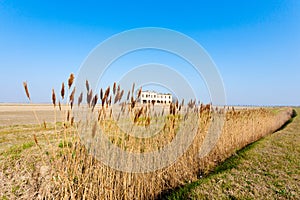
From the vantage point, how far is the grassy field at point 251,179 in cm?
257

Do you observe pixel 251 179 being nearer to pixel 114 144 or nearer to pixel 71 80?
pixel 114 144

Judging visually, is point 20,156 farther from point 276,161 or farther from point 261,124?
point 261,124

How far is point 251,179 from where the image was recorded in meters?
3.09

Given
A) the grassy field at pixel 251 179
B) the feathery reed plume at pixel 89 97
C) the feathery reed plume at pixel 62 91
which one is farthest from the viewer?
the grassy field at pixel 251 179

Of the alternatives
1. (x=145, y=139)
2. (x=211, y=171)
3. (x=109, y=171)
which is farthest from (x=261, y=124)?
(x=109, y=171)

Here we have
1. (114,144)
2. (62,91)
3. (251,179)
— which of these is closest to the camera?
(62,91)

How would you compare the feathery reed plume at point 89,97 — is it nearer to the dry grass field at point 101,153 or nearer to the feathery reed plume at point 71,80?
the dry grass field at point 101,153

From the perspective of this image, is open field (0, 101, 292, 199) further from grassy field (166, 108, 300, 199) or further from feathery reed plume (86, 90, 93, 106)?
grassy field (166, 108, 300, 199)

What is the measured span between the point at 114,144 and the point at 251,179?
2.64m

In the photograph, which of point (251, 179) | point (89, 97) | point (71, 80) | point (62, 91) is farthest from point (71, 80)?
point (251, 179)

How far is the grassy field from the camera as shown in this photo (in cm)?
257

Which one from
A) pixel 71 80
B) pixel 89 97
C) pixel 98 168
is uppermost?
pixel 71 80

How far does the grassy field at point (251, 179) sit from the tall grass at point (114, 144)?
1.00 ft

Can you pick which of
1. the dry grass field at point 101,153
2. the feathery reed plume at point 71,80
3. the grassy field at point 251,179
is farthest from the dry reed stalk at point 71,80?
the grassy field at point 251,179
